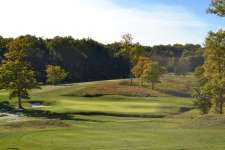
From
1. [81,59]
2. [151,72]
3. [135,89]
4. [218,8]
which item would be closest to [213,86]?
[218,8]

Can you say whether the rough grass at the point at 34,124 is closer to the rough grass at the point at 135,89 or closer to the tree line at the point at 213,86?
the tree line at the point at 213,86

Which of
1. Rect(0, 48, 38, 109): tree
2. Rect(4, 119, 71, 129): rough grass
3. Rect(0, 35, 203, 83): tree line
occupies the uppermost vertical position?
Rect(0, 35, 203, 83): tree line

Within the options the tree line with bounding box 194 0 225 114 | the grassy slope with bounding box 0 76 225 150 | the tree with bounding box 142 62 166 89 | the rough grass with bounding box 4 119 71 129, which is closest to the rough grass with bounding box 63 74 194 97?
the tree with bounding box 142 62 166 89

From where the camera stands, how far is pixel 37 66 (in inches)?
5246

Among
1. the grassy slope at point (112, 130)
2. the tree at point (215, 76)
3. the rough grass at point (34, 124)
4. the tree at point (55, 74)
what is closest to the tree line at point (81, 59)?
the tree at point (55, 74)

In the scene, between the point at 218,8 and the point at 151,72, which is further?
the point at 151,72

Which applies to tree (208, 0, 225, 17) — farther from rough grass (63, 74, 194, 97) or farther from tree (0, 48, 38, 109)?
rough grass (63, 74, 194, 97)

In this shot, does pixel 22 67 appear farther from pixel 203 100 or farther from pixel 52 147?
A: pixel 52 147

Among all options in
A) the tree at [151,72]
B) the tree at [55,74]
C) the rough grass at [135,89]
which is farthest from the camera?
the tree at [55,74]

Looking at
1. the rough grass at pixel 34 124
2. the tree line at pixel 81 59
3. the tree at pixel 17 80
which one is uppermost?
the tree line at pixel 81 59

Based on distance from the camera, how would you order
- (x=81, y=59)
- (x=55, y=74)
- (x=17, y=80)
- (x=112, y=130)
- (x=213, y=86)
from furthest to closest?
(x=81, y=59)
(x=55, y=74)
(x=17, y=80)
(x=213, y=86)
(x=112, y=130)

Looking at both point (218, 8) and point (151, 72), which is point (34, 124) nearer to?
point (218, 8)

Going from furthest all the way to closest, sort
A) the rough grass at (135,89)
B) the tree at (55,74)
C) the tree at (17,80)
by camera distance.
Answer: the tree at (55,74)
the rough grass at (135,89)
the tree at (17,80)

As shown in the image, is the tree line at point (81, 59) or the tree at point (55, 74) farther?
the tree line at point (81, 59)
